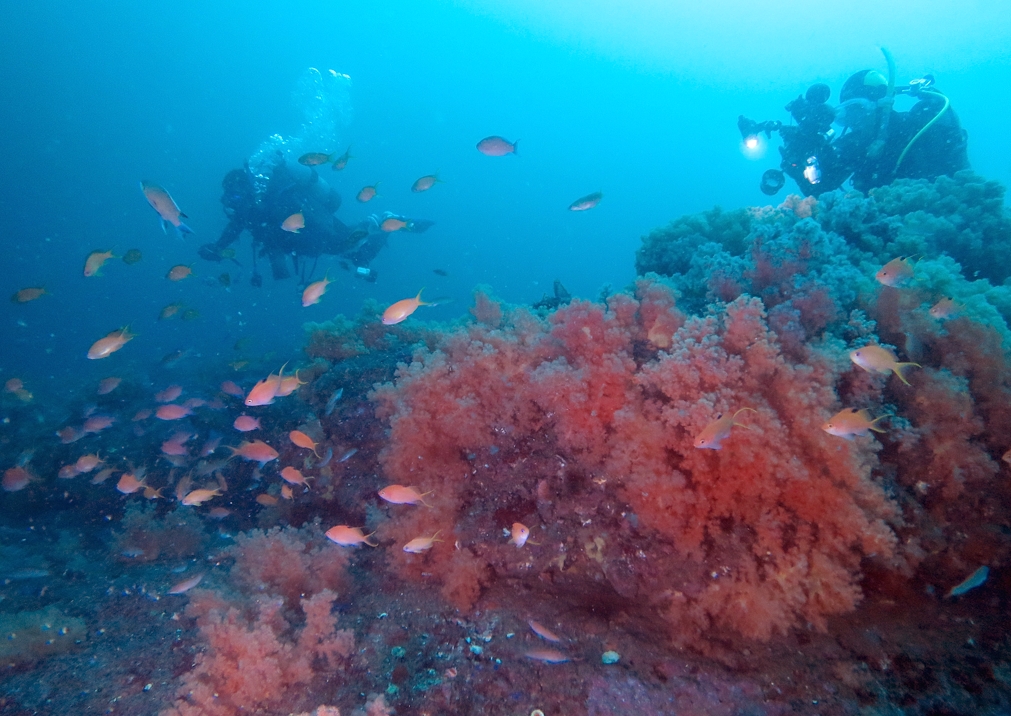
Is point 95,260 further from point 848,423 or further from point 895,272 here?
point 895,272

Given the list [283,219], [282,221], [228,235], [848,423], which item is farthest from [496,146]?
[228,235]

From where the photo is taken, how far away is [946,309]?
12.7 ft

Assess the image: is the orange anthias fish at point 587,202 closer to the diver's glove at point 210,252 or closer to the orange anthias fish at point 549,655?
the orange anthias fish at point 549,655

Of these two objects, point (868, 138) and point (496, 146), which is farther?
point (868, 138)

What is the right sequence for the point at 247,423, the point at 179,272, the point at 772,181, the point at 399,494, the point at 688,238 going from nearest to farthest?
the point at 399,494
the point at 247,423
the point at 688,238
the point at 179,272
the point at 772,181

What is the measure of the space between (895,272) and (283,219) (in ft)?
53.1

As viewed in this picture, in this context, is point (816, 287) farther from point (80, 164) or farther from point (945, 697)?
point (80, 164)

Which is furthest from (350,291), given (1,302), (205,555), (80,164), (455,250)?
(205,555)

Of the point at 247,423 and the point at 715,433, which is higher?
the point at 715,433

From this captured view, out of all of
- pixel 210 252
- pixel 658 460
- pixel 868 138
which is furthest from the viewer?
pixel 210 252

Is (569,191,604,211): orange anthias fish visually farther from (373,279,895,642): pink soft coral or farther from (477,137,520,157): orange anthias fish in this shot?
(373,279,895,642): pink soft coral

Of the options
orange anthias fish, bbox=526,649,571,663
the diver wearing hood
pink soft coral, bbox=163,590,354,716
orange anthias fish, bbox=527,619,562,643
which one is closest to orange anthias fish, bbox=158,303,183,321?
the diver wearing hood

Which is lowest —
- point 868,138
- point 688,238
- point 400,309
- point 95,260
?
point 95,260

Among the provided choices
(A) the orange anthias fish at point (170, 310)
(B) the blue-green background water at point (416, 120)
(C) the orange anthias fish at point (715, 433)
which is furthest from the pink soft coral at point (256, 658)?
(B) the blue-green background water at point (416, 120)
